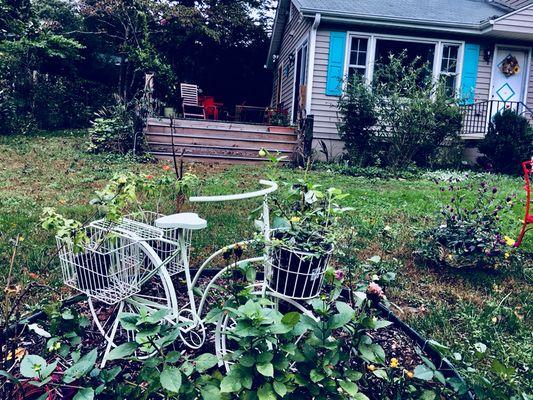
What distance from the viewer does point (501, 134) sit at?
32.1 feet

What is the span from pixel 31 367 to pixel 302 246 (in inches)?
43.7

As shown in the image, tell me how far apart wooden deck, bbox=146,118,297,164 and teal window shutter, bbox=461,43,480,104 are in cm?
440

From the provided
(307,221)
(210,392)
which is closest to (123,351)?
(210,392)

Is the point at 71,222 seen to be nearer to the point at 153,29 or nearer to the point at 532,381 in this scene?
the point at 532,381

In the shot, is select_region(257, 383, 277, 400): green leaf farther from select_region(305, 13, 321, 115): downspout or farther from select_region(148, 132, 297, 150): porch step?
select_region(305, 13, 321, 115): downspout

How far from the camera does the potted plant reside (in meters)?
1.91

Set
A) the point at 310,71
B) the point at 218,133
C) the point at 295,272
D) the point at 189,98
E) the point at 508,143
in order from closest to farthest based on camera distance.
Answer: the point at 295,272 < the point at 508,143 < the point at 218,133 < the point at 310,71 < the point at 189,98

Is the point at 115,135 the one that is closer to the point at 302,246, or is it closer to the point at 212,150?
the point at 212,150

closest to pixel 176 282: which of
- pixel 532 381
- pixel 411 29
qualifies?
pixel 532 381

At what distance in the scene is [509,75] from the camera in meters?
11.6

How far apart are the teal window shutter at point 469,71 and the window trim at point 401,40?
4.0 inches

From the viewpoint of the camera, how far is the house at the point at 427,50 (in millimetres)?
10562

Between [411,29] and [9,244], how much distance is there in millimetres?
10058

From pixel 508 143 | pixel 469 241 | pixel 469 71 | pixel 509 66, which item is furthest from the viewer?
pixel 509 66
